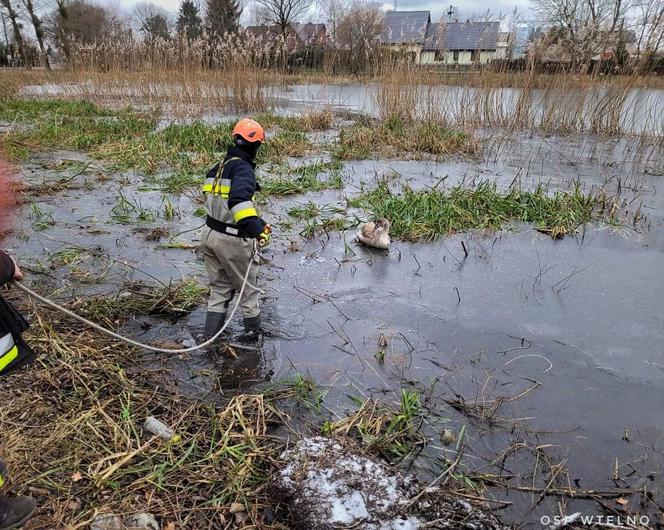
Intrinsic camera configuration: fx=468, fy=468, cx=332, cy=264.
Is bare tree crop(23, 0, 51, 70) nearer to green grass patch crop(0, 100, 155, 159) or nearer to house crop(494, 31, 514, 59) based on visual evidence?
green grass patch crop(0, 100, 155, 159)

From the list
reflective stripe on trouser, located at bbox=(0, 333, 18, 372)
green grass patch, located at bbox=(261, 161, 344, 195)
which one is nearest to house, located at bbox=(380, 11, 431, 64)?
green grass patch, located at bbox=(261, 161, 344, 195)

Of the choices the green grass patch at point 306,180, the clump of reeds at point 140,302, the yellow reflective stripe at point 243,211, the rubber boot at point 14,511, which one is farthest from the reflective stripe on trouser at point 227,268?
the green grass patch at point 306,180

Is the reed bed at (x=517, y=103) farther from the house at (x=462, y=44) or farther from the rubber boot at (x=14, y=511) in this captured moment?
the rubber boot at (x=14, y=511)

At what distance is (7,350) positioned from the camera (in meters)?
1.84

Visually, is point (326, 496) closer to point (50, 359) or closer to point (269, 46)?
point (50, 359)

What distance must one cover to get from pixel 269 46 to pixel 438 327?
9.63m

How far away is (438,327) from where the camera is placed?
3.55 m

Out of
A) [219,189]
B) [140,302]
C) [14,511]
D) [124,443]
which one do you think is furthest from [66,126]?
[14,511]

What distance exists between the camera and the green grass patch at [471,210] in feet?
17.4

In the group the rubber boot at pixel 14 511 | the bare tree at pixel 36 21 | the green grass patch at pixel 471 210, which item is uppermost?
the bare tree at pixel 36 21

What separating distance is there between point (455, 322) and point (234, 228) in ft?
6.02

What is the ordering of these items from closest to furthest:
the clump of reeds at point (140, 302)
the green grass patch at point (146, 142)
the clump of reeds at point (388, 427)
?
1. the clump of reeds at point (388, 427)
2. the clump of reeds at point (140, 302)
3. the green grass patch at point (146, 142)

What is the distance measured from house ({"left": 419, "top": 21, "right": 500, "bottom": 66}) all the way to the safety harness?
7.66m

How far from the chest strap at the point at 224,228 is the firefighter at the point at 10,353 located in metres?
1.29
